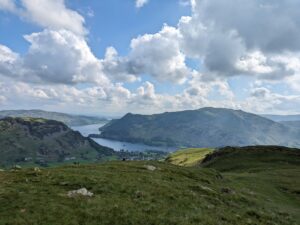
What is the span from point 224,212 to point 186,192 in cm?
536

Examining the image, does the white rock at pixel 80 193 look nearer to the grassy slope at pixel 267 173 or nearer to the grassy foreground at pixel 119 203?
the grassy foreground at pixel 119 203

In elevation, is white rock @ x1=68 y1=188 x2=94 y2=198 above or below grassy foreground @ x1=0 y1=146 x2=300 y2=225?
above

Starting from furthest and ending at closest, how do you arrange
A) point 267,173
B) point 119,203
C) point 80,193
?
point 267,173 < point 80,193 < point 119,203

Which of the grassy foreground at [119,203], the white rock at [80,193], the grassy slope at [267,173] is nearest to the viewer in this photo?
the grassy foreground at [119,203]

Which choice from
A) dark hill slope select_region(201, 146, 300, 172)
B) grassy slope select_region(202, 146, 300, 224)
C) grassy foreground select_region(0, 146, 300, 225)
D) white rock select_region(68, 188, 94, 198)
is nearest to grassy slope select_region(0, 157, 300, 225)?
grassy foreground select_region(0, 146, 300, 225)

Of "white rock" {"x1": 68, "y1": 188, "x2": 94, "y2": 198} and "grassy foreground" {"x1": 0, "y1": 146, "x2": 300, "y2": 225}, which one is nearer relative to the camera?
"grassy foreground" {"x1": 0, "y1": 146, "x2": 300, "y2": 225}

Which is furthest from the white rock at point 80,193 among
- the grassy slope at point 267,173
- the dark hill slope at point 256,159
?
the dark hill slope at point 256,159

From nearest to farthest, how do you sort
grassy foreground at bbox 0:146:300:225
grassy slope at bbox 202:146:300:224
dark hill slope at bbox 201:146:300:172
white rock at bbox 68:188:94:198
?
grassy foreground at bbox 0:146:300:225 < white rock at bbox 68:188:94:198 < grassy slope at bbox 202:146:300:224 < dark hill slope at bbox 201:146:300:172

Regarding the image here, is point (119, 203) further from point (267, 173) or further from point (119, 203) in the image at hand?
point (267, 173)

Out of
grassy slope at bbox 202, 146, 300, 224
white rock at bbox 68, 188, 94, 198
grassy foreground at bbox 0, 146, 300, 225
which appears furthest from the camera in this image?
grassy slope at bbox 202, 146, 300, 224

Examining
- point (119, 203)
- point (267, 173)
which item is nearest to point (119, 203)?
point (119, 203)

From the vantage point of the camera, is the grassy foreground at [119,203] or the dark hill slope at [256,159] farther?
the dark hill slope at [256,159]

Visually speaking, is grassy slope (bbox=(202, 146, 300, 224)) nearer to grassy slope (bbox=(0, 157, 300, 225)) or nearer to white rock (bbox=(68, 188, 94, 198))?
grassy slope (bbox=(0, 157, 300, 225))

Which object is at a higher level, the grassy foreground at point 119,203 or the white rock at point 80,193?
the white rock at point 80,193
